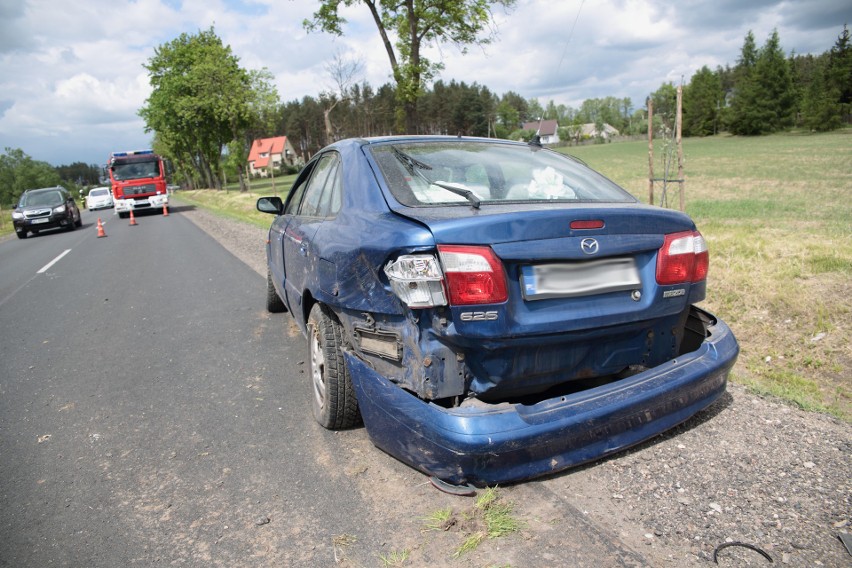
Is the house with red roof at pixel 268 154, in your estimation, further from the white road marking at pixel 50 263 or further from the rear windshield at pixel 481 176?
the rear windshield at pixel 481 176

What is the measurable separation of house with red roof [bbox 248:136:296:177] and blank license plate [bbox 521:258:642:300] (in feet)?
343

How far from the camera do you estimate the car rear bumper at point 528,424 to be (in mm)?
2455

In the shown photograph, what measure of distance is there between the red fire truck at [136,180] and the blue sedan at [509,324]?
92.0ft

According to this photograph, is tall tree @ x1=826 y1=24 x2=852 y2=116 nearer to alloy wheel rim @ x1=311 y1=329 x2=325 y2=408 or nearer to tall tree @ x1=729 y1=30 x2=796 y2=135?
tall tree @ x1=729 y1=30 x2=796 y2=135

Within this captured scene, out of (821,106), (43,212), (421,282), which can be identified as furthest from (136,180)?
(821,106)

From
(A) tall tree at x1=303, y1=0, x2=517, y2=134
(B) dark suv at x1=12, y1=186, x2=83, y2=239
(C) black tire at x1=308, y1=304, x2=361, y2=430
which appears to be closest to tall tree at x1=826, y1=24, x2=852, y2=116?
(A) tall tree at x1=303, y1=0, x2=517, y2=134

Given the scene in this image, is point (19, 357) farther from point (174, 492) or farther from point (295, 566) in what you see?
point (295, 566)

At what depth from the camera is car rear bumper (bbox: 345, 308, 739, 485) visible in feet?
8.05

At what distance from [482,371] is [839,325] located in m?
→ 3.88

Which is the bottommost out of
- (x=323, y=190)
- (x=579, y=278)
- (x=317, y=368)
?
(x=317, y=368)

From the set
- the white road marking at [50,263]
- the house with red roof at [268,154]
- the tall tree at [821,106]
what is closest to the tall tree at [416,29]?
the white road marking at [50,263]

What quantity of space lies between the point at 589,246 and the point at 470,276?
588mm

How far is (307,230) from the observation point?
3.96m

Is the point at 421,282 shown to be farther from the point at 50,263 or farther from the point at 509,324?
the point at 50,263
